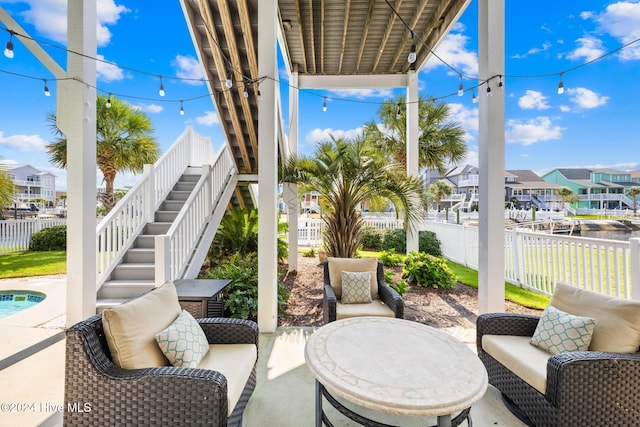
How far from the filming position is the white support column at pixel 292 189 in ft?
19.8

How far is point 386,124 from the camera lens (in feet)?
28.2

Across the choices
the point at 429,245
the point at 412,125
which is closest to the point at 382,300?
the point at 412,125

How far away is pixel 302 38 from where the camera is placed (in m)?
5.43

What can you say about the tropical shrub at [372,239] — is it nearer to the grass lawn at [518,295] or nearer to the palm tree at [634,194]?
the grass lawn at [518,295]

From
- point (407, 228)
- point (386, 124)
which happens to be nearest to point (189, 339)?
point (407, 228)

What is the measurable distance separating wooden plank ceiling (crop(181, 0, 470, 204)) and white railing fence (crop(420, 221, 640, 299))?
3.49m

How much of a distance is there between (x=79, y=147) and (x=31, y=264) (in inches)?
237

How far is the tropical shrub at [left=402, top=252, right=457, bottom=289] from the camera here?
5.21m

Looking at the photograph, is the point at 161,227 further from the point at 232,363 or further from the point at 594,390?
the point at 594,390

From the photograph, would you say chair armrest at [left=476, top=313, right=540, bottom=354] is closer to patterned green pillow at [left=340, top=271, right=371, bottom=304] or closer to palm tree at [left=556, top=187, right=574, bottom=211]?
patterned green pillow at [left=340, top=271, right=371, bottom=304]

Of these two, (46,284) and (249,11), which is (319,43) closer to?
(249,11)

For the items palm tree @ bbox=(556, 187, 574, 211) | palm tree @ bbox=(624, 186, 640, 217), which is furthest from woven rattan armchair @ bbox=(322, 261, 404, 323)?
palm tree @ bbox=(556, 187, 574, 211)

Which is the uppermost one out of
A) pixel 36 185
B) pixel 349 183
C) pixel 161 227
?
pixel 36 185

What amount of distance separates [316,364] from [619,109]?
1580 centimetres
